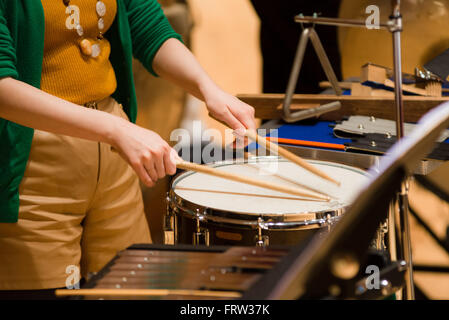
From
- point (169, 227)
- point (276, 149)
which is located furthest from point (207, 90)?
point (169, 227)

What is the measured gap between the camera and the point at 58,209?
132cm

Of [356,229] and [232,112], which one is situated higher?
[232,112]

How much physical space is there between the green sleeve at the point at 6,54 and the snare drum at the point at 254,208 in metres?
0.48

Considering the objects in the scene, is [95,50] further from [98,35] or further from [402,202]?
[402,202]

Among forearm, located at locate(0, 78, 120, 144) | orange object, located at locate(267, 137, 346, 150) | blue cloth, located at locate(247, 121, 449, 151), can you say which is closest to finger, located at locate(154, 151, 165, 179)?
forearm, located at locate(0, 78, 120, 144)

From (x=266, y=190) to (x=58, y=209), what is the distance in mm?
516

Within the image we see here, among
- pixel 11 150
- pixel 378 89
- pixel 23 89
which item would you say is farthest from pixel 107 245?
pixel 378 89

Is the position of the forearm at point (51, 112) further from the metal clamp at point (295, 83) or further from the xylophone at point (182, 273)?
the metal clamp at point (295, 83)

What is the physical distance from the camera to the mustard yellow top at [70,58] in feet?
4.09

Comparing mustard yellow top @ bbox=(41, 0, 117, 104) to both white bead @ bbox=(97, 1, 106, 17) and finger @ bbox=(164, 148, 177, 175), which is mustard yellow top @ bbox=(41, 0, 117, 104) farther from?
finger @ bbox=(164, 148, 177, 175)

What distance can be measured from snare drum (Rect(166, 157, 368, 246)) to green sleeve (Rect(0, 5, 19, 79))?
482mm

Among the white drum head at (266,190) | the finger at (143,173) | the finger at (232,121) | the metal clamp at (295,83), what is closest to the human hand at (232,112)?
the finger at (232,121)

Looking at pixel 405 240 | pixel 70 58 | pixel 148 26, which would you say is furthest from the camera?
pixel 148 26

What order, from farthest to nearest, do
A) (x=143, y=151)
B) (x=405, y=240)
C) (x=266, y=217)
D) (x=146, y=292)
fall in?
(x=266, y=217) → (x=143, y=151) → (x=405, y=240) → (x=146, y=292)
